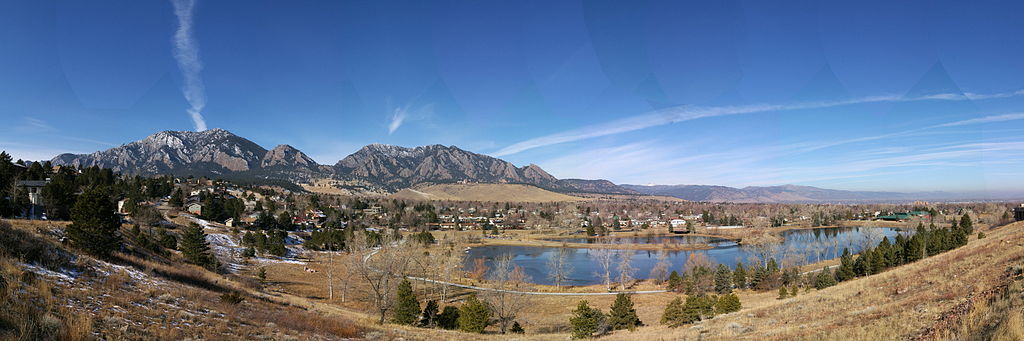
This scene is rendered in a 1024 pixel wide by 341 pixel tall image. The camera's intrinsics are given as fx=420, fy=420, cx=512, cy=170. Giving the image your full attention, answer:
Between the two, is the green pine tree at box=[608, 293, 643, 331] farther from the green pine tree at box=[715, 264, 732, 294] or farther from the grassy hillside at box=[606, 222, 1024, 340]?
the green pine tree at box=[715, 264, 732, 294]

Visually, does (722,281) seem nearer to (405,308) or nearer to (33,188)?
(405,308)

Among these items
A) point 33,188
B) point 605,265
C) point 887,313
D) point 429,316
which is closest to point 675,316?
point 887,313

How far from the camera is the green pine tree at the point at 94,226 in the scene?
920 inches

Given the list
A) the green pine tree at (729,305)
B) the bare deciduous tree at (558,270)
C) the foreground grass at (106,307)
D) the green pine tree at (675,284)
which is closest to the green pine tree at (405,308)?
the foreground grass at (106,307)

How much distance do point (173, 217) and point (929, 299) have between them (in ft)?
370

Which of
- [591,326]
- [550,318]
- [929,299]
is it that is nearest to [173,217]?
[550,318]

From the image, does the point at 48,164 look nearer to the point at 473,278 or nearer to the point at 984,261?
the point at 473,278

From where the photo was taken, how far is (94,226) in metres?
25.9

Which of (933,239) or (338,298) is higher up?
(933,239)

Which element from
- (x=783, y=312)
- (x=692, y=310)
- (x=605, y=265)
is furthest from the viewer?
(x=605, y=265)

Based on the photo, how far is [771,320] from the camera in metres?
23.0

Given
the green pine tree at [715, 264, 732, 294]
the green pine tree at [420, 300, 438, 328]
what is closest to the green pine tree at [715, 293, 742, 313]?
the green pine tree at [420, 300, 438, 328]

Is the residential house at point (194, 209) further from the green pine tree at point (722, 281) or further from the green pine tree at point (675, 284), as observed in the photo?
the green pine tree at point (722, 281)

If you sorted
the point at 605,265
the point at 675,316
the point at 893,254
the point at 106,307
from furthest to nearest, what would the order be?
the point at 605,265, the point at 893,254, the point at 675,316, the point at 106,307
